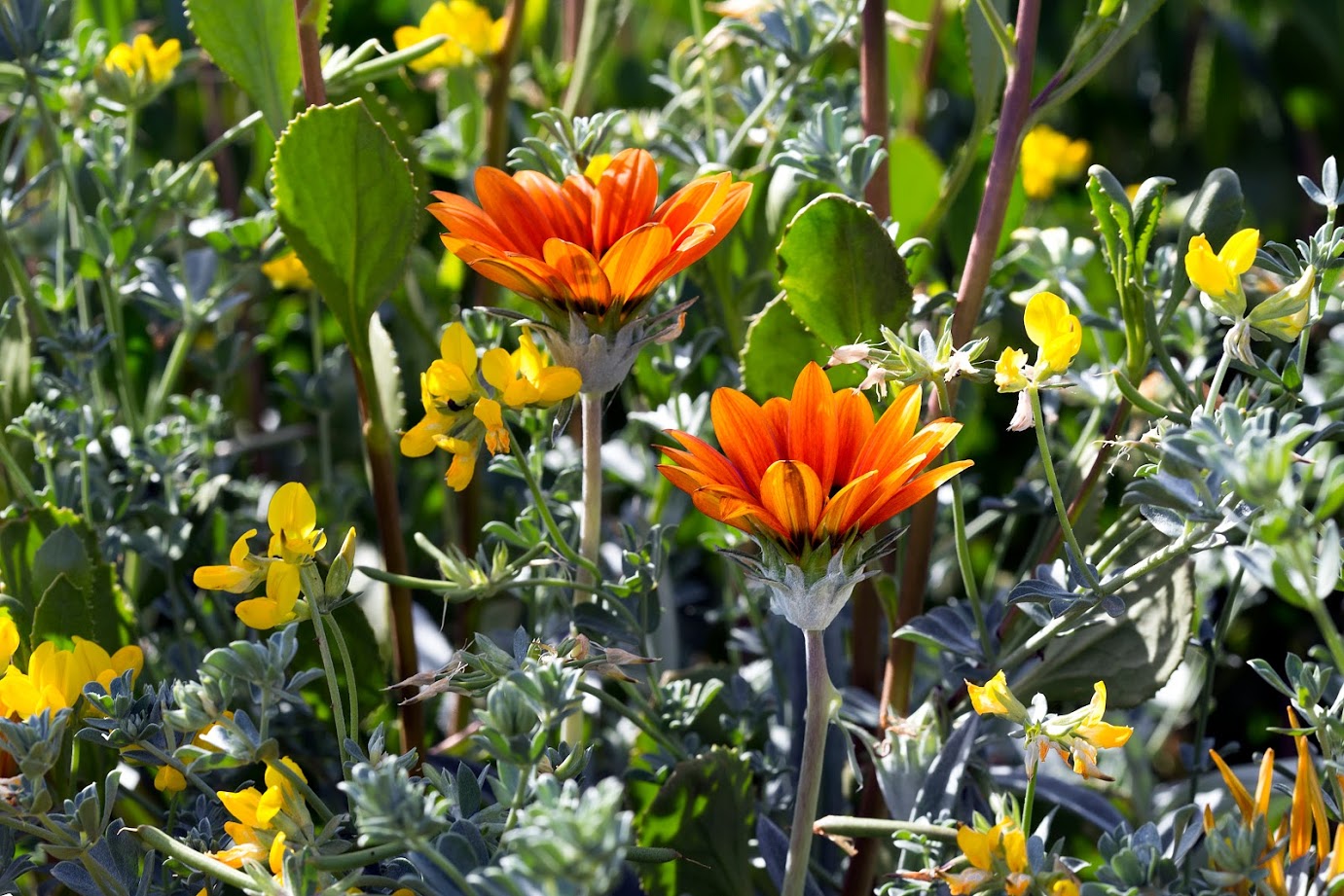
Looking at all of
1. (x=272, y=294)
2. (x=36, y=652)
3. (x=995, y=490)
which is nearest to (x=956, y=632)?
(x=36, y=652)

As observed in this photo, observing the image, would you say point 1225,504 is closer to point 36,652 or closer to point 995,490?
point 36,652

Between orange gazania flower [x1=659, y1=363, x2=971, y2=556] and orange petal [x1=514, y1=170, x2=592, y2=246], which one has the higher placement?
orange petal [x1=514, y1=170, x2=592, y2=246]

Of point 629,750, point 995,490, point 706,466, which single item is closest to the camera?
point 706,466

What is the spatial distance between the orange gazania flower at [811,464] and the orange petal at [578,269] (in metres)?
0.07

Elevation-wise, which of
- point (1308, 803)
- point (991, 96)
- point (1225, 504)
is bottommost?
point (1308, 803)

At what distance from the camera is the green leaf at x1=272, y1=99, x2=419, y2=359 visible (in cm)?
63

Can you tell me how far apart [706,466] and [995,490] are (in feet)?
2.21

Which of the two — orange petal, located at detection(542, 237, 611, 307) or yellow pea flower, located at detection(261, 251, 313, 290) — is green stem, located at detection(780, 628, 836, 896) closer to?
orange petal, located at detection(542, 237, 611, 307)

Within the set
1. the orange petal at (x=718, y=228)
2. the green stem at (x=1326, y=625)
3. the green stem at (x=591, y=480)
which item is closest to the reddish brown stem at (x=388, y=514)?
the green stem at (x=591, y=480)

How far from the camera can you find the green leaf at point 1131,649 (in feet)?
2.19

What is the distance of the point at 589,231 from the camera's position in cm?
60

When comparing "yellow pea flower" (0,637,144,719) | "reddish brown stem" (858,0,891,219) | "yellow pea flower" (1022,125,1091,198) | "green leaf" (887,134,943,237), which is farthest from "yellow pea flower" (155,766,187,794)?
"yellow pea flower" (1022,125,1091,198)

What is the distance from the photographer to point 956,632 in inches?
25.1

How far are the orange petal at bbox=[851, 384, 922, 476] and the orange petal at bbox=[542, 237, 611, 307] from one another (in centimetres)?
12
